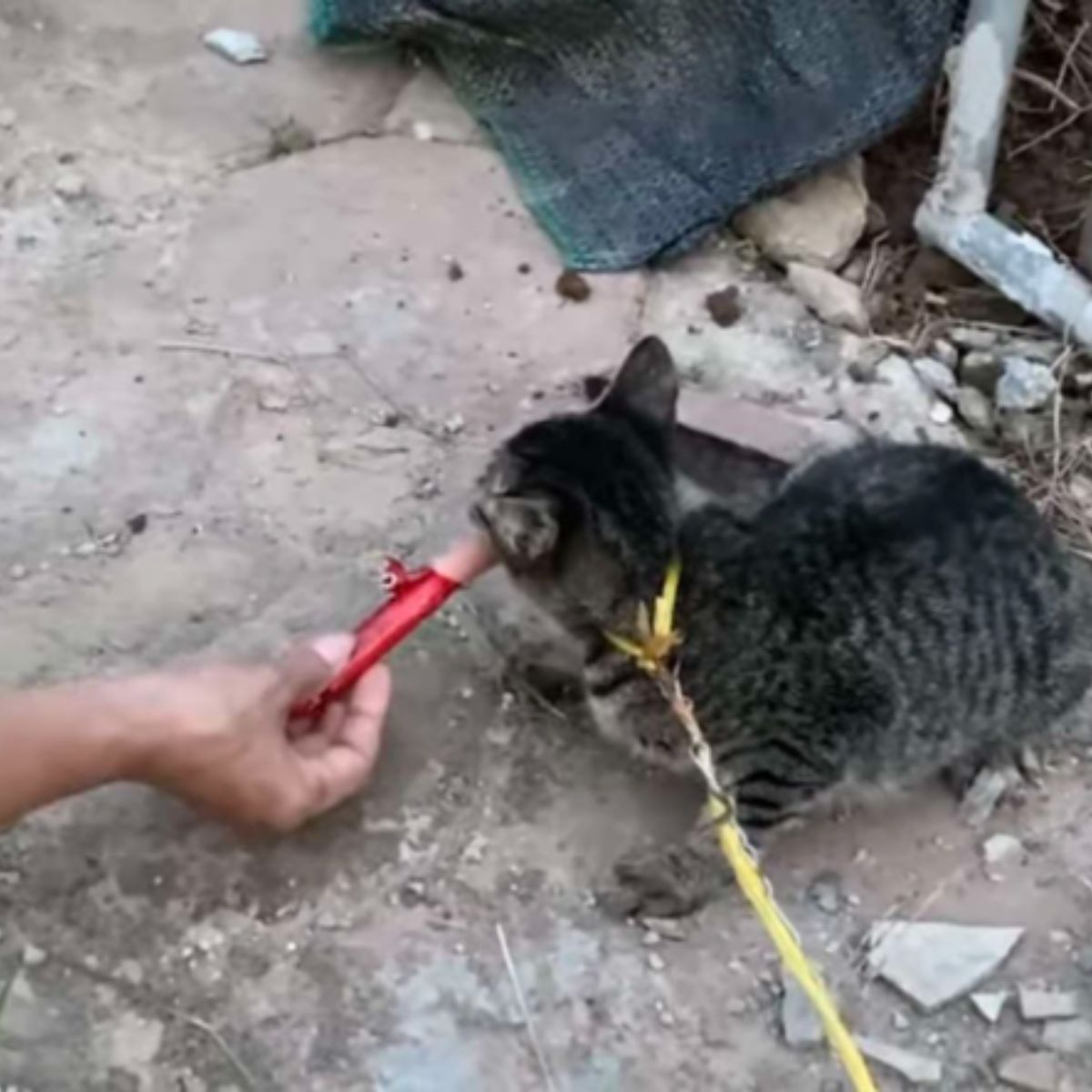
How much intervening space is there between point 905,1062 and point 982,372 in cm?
133

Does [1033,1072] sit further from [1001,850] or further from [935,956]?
[1001,850]

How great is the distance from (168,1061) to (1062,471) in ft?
5.36

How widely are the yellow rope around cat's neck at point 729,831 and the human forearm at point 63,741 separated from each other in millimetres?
608

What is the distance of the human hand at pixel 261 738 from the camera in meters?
2.87

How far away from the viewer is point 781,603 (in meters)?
3.08

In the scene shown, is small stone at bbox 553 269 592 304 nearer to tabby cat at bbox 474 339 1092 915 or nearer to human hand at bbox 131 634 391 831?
tabby cat at bbox 474 339 1092 915

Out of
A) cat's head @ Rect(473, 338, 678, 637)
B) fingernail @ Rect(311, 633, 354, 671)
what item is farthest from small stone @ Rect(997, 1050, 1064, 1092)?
fingernail @ Rect(311, 633, 354, 671)

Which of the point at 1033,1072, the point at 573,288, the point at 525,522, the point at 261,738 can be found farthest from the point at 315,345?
the point at 1033,1072

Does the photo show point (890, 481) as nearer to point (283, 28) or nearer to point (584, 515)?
point (584, 515)

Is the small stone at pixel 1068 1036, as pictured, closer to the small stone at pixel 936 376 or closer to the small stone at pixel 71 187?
the small stone at pixel 936 376

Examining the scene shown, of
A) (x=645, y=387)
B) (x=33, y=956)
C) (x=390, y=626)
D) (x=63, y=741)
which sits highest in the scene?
(x=645, y=387)

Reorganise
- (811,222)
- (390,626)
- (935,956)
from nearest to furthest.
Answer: (935,956) → (390,626) → (811,222)

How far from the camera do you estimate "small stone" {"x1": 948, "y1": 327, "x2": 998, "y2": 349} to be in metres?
3.94

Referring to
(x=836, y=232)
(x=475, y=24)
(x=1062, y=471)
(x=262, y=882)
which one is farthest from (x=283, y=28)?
(x=262, y=882)
